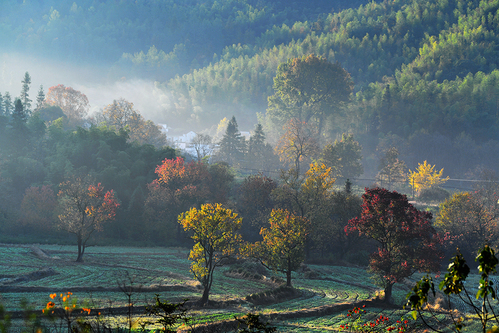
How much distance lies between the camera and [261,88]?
614ft

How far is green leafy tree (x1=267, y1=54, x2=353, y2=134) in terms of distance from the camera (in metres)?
132

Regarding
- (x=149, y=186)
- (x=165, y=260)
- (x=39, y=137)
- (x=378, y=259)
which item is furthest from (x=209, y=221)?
(x=39, y=137)

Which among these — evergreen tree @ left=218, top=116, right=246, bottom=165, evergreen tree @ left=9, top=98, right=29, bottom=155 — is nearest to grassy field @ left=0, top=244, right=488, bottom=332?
evergreen tree @ left=9, top=98, right=29, bottom=155

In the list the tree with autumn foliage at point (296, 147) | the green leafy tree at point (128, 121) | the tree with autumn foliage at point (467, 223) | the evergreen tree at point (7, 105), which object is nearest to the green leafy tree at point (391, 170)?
the tree with autumn foliage at point (296, 147)

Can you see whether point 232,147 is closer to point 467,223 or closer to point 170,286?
point 467,223

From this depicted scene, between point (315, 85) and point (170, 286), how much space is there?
352 feet

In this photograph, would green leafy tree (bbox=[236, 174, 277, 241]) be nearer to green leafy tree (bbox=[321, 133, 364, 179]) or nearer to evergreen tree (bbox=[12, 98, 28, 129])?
green leafy tree (bbox=[321, 133, 364, 179])

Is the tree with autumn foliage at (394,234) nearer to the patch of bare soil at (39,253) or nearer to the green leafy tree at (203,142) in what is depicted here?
the patch of bare soil at (39,253)

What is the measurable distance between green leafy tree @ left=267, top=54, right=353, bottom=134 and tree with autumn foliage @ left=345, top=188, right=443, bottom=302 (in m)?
97.0

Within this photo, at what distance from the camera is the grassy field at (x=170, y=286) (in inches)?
1117

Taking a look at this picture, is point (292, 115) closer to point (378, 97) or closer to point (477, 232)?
point (378, 97)

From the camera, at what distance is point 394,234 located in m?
35.8

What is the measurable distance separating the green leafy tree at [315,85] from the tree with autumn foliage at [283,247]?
92.5 m

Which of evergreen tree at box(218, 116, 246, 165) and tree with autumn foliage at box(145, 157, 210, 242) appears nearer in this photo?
tree with autumn foliage at box(145, 157, 210, 242)
